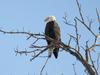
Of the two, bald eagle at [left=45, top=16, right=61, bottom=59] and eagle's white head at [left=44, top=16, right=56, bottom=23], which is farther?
eagle's white head at [left=44, top=16, right=56, bottom=23]

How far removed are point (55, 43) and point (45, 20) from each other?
402cm

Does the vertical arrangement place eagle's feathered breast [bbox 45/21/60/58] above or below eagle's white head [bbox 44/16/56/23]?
below

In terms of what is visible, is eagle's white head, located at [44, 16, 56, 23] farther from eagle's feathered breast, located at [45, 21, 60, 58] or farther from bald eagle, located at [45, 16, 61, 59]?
eagle's feathered breast, located at [45, 21, 60, 58]

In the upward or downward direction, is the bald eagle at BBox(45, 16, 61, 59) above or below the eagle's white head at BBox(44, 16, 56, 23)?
below

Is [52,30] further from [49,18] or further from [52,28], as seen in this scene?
[49,18]

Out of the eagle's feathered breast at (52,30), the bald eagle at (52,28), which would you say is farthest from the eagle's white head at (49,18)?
the eagle's feathered breast at (52,30)

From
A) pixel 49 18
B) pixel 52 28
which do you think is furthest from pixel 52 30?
pixel 49 18

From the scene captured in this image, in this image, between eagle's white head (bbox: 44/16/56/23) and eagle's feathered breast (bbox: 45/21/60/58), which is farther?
eagle's white head (bbox: 44/16/56/23)

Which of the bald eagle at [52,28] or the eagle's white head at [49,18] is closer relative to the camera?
the bald eagle at [52,28]

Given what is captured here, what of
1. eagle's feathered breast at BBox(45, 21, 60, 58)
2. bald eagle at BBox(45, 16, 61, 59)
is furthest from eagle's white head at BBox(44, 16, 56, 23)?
eagle's feathered breast at BBox(45, 21, 60, 58)

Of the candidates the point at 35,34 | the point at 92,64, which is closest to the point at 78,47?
the point at 92,64

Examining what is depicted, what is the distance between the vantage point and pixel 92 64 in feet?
13.5

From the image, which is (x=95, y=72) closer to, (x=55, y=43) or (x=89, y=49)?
(x=89, y=49)

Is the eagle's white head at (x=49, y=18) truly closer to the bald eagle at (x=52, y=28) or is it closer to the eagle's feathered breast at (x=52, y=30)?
the bald eagle at (x=52, y=28)
